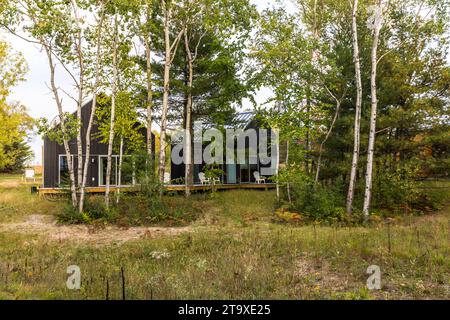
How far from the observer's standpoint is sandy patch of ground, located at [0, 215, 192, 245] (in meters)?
10.1

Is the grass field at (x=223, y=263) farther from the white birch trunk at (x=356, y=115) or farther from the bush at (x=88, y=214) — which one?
the white birch trunk at (x=356, y=115)

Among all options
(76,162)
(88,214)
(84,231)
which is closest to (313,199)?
(84,231)

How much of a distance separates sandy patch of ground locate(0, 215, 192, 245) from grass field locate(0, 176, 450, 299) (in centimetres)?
3

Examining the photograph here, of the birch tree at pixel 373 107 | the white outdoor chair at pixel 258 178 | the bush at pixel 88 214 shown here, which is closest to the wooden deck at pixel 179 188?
the white outdoor chair at pixel 258 178

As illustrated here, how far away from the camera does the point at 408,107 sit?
→ 15367 millimetres

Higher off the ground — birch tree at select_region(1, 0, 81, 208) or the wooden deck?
birch tree at select_region(1, 0, 81, 208)

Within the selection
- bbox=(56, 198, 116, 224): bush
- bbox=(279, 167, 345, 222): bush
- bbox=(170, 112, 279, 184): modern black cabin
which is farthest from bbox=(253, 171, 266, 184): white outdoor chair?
bbox=(56, 198, 116, 224): bush

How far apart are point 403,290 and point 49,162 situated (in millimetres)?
17402

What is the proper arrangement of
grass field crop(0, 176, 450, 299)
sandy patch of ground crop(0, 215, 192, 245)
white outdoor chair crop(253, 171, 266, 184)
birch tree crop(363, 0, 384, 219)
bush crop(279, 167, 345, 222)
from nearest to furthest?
grass field crop(0, 176, 450, 299), sandy patch of ground crop(0, 215, 192, 245), birch tree crop(363, 0, 384, 219), bush crop(279, 167, 345, 222), white outdoor chair crop(253, 171, 266, 184)

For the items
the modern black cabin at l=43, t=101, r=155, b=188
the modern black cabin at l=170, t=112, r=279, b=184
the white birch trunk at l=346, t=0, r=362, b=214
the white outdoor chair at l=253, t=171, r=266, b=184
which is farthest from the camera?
the white outdoor chair at l=253, t=171, r=266, b=184

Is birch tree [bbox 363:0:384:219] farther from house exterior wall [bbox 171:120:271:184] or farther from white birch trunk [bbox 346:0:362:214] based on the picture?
house exterior wall [bbox 171:120:271:184]

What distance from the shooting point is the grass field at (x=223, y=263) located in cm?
526

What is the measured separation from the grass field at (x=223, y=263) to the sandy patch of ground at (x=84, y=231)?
0.03 meters

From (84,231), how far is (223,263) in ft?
20.9
